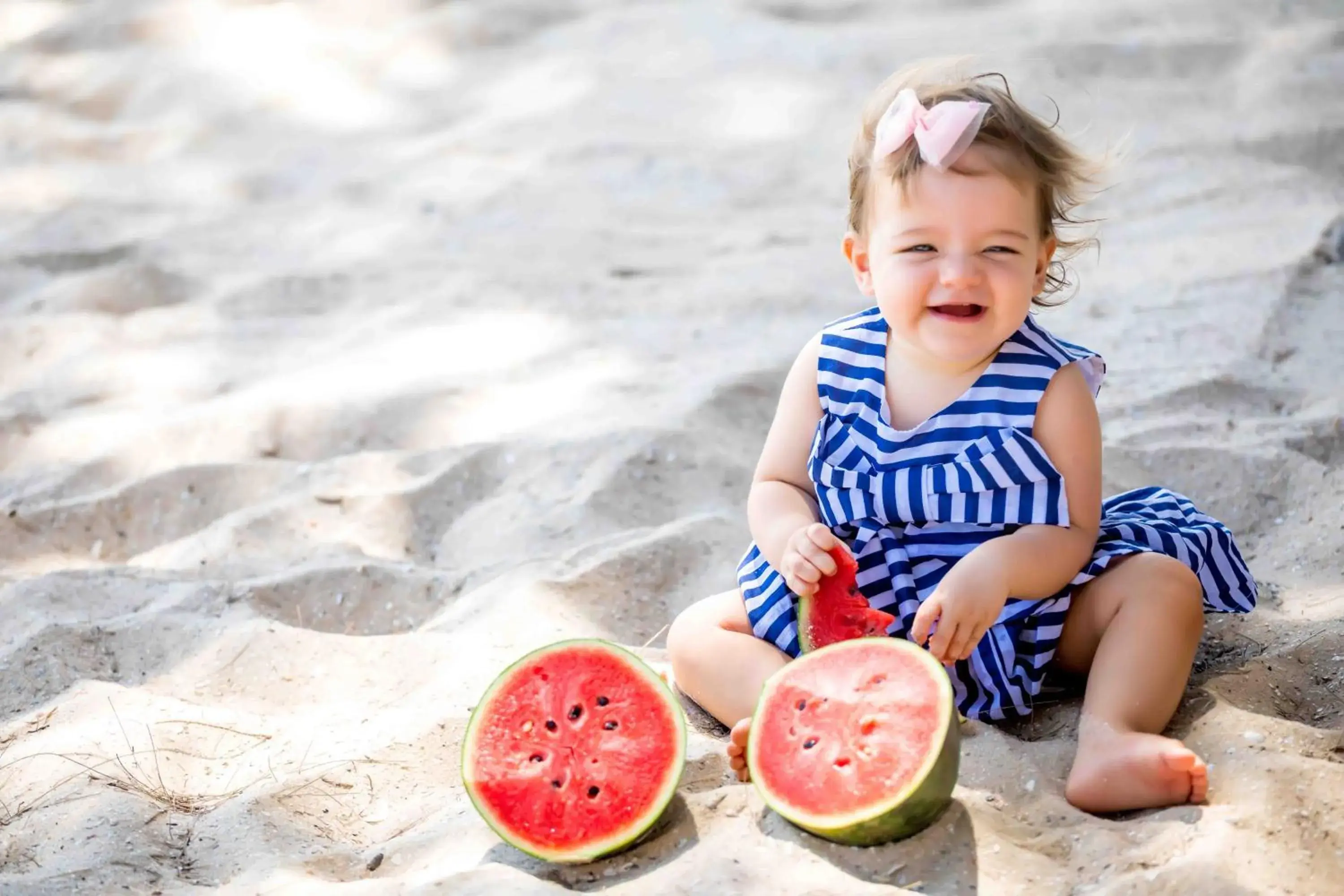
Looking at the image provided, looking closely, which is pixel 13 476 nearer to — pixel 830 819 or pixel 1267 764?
pixel 830 819

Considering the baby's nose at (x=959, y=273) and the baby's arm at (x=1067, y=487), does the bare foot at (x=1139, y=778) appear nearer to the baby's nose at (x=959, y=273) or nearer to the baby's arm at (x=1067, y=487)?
the baby's arm at (x=1067, y=487)

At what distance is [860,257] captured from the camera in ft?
7.80

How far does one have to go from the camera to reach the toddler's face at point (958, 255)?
212cm

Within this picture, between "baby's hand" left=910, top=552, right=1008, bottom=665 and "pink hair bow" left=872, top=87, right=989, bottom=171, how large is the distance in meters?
0.61

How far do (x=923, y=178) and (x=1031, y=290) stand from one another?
0.83 ft

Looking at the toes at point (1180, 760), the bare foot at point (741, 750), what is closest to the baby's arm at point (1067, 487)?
the toes at point (1180, 760)

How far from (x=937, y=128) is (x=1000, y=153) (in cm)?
12

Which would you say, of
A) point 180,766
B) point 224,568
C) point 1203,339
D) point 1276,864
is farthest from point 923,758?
point 1203,339

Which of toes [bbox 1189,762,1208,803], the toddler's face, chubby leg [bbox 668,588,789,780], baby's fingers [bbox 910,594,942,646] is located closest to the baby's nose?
the toddler's face

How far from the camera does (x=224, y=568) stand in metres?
2.92

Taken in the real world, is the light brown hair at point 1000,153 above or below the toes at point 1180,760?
above

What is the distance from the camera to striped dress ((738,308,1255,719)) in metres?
2.21

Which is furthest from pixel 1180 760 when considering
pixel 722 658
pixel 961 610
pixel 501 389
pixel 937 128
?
pixel 501 389

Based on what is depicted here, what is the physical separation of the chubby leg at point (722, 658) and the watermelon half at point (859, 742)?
203 millimetres
